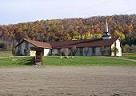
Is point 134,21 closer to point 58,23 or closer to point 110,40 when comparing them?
point 58,23

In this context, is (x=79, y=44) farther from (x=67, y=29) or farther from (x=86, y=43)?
(x=67, y=29)

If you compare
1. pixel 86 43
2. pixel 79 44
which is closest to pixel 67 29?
pixel 79 44

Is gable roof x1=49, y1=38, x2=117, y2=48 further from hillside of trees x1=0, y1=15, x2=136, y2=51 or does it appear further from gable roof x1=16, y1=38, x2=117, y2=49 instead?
hillside of trees x1=0, y1=15, x2=136, y2=51

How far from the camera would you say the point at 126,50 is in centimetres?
10662

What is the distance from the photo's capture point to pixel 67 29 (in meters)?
147

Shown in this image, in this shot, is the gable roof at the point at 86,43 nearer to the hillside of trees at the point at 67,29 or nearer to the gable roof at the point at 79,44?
the gable roof at the point at 79,44

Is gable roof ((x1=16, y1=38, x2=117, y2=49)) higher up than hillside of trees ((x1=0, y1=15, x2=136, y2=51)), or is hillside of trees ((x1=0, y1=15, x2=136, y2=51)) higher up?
hillside of trees ((x1=0, y1=15, x2=136, y2=51))

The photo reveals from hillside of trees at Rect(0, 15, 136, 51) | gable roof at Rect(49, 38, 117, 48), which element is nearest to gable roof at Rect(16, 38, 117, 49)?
gable roof at Rect(49, 38, 117, 48)

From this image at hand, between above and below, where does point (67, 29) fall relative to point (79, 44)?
above

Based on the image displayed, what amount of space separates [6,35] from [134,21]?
50148 millimetres

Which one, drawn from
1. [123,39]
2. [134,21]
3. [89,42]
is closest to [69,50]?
[89,42]

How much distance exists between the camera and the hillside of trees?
138 metres

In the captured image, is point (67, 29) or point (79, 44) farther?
point (67, 29)

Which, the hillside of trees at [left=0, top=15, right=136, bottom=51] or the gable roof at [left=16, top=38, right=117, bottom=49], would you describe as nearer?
the gable roof at [left=16, top=38, right=117, bottom=49]
